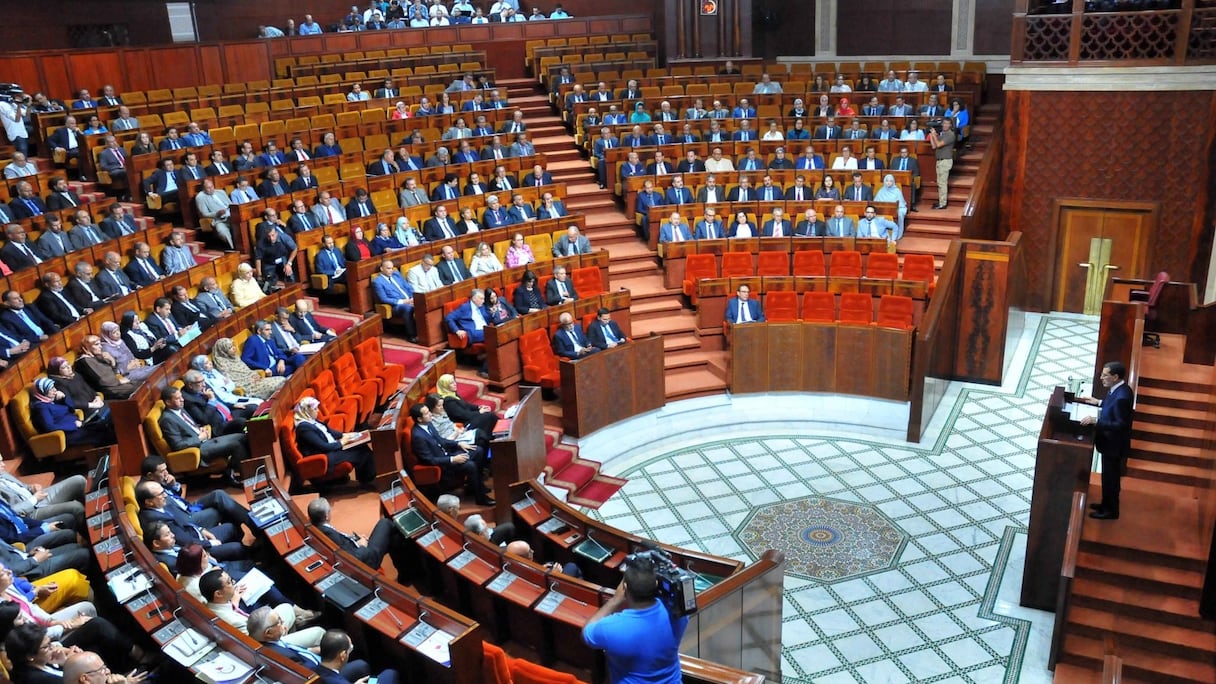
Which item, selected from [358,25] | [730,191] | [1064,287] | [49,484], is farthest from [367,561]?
[358,25]

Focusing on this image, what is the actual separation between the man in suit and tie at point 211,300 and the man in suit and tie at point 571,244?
2.74 meters

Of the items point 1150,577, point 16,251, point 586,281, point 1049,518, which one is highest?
point 16,251

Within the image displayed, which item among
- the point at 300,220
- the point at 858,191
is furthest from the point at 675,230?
the point at 300,220

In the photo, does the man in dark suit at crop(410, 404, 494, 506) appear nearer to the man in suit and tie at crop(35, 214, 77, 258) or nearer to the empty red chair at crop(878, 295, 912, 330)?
the man in suit and tie at crop(35, 214, 77, 258)

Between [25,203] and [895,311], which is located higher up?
[25,203]

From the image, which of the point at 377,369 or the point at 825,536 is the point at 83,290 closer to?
the point at 377,369

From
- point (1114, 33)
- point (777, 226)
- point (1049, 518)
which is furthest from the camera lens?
point (1114, 33)

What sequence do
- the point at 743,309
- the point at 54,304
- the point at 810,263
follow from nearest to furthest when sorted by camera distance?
the point at 54,304 → the point at 743,309 → the point at 810,263

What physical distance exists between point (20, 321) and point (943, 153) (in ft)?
25.5

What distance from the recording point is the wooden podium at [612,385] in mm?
6863

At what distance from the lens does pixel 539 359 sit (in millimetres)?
7184

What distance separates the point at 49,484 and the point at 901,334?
5528 mm

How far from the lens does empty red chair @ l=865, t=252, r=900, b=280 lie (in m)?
8.04

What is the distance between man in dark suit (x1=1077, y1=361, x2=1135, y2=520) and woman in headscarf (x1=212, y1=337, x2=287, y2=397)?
4.57 m
